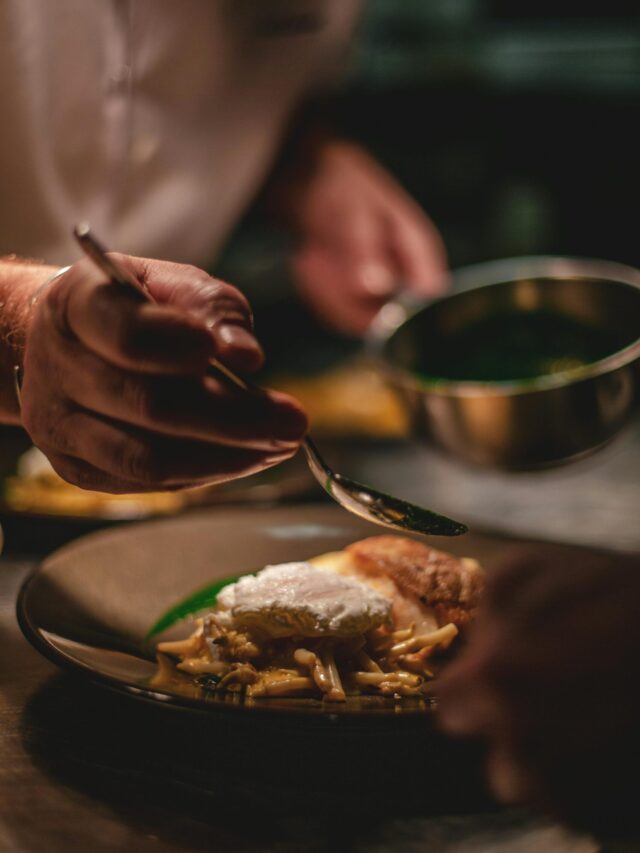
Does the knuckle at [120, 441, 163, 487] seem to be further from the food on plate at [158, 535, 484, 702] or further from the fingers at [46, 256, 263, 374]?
the food on plate at [158, 535, 484, 702]

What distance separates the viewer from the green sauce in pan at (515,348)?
67.5 inches

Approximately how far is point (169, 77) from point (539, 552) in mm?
1619

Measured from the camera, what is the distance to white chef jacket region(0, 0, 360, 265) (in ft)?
6.37

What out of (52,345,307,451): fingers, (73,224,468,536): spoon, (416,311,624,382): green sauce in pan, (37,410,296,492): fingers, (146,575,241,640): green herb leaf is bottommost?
(146,575,241,640): green herb leaf

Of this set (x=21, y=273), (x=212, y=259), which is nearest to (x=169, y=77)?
(x=212, y=259)

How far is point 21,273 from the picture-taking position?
43.3 inches

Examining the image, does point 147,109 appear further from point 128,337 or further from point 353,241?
point 128,337

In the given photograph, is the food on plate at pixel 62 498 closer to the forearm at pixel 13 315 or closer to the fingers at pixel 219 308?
the forearm at pixel 13 315

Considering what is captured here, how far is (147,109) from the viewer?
7.02ft

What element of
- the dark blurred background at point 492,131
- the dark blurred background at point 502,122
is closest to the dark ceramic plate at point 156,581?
the dark blurred background at point 492,131

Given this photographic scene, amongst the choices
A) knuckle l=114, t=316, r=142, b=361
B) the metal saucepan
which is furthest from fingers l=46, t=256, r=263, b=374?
the metal saucepan

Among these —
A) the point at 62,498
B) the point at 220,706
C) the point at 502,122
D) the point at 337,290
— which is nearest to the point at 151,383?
the point at 220,706

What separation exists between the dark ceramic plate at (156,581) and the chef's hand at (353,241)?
701mm

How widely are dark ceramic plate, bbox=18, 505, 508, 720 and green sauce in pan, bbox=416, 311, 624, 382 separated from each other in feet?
1.18
